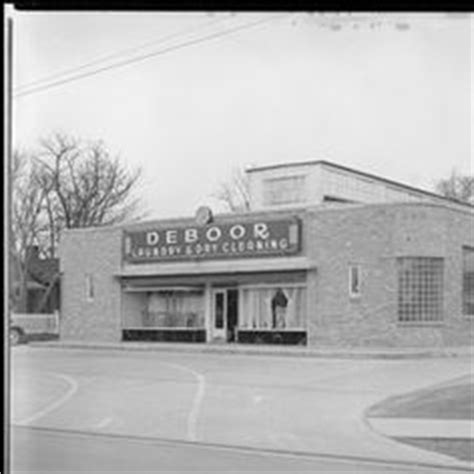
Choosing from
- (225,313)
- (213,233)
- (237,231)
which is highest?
(237,231)

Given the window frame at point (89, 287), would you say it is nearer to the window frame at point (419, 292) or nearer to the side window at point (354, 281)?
the side window at point (354, 281)

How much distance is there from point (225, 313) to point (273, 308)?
1705mm

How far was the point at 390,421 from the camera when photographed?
28.8 feet

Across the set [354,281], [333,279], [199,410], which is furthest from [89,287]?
[354,281]

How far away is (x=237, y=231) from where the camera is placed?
1395 centimetres

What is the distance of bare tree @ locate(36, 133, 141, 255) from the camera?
2.31 meters

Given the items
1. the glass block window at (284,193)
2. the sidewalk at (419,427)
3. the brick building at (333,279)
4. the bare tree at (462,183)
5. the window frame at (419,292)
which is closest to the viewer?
the bare tree at (462,183)

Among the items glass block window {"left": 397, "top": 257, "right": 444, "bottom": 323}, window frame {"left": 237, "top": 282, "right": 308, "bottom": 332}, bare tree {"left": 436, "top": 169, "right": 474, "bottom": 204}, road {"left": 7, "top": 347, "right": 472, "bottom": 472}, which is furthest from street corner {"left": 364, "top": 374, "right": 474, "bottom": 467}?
glass block window {"left": 397, "top": 257, "right": 444, "bottom": 323}

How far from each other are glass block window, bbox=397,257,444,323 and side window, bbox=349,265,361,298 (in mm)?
729

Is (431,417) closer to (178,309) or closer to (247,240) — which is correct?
(178,309)

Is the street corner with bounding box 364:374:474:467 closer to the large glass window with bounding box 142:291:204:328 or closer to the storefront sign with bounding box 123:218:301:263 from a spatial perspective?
the large glass window with bounding box 142:291:204:328

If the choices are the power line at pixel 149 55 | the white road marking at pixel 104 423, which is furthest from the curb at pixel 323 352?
the power line at pixel 149 55

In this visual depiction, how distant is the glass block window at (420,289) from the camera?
57.0 ft

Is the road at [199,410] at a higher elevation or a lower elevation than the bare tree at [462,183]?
lower
